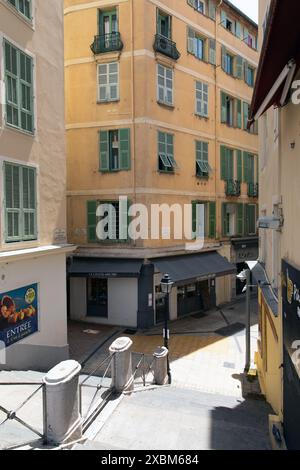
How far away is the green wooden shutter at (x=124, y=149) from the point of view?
723 inches

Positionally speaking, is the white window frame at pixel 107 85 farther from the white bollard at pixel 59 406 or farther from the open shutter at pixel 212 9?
the white bollard at pixel 59 406

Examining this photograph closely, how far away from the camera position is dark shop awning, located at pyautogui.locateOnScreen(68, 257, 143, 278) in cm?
1812

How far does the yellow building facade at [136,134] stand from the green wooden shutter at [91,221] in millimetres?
51

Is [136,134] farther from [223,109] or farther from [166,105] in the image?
[223,109]

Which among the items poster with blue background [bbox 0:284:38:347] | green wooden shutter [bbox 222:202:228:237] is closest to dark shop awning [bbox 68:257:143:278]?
poster with blue background [bbox 0:284:38:347]

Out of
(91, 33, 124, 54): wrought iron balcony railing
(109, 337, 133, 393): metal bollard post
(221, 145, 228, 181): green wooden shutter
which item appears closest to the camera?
(109, 337, 133, 393): metal bollard post

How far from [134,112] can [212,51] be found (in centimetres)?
787

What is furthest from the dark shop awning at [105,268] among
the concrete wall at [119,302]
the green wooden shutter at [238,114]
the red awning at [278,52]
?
the red awning at [278,52]

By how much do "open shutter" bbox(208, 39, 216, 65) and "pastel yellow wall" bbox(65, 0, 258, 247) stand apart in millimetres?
1148

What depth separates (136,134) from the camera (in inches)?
718

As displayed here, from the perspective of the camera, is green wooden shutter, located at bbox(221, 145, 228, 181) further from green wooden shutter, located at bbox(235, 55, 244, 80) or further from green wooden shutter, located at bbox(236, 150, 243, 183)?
green wooden shutter, located at bbox(235, 55, 244, 80)

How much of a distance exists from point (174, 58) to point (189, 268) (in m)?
11.0

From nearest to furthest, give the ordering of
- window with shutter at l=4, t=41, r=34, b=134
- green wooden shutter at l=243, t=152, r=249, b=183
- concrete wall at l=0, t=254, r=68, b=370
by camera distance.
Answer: window with shutter at l=4, t=41, r=34, b=134 < concrete wall at l=0, t=254, r=68, b=370 < green wooden shutter at l=243, t=152, r=249, b=183
